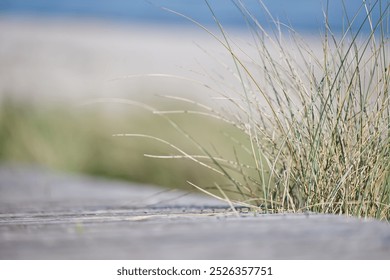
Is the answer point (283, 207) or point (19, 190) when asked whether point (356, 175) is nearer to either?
point (283, 207)

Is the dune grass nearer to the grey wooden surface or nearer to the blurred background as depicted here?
the blurred background

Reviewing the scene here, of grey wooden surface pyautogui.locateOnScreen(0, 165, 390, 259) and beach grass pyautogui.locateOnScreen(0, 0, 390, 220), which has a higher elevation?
beach grass pyautogui.locateOnScreen(0, 0, 390, 220)

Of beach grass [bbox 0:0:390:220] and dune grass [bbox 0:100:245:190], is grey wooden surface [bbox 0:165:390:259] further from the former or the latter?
dune grass [bbox 0:100:245:190]

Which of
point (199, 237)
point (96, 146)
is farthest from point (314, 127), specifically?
point (96, 146)

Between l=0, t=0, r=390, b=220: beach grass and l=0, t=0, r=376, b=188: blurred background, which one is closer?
l=0, t=0, r=390, b=220: beach grass

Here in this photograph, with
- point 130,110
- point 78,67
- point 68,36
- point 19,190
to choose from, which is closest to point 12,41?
point 78,67

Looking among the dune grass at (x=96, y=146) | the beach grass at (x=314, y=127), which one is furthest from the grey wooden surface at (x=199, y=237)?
the dune grass at (x=96, y=146)

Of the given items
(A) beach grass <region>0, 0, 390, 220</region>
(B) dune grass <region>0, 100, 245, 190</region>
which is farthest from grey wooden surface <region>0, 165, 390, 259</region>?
(B) dune grass <region>0, 100, 245, 190</region>

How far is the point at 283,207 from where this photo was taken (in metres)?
1.98

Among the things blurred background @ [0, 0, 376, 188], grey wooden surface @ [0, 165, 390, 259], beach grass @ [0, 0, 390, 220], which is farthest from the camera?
blurred background @ [0, 0, 376, 188]

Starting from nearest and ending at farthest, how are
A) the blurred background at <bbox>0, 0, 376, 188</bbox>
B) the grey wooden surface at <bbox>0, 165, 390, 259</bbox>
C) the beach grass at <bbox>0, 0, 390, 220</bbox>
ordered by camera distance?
the grey wooden surface at <bbox>0, 165, 390, 259</bbox>
the beach grass at <bbox>0, 0, 390, 220</bbox>
the blurred background at <bbox>0, 0, 376, 188</bbox>

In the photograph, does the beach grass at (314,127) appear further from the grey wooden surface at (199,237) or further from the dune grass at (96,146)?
the dune grass at (96,146)

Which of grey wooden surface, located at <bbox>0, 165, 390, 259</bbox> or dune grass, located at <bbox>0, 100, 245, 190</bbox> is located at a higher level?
dune grass, located at <bbox>0, 100, 245, 190</bbox>
